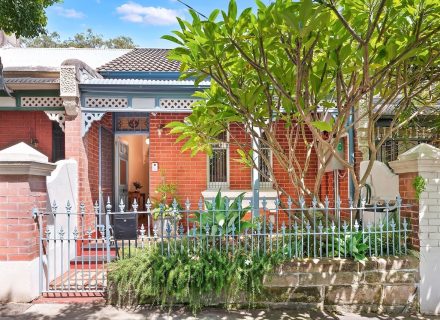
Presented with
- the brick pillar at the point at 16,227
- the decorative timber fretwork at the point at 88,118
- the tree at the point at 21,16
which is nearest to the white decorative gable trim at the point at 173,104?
the decorative timber fretwork at the point at 88,118

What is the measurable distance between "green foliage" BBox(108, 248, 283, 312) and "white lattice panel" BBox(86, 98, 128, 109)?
420 centimetres

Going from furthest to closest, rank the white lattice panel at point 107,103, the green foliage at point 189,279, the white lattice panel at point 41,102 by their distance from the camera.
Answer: the white lattice panel at point 41,102, the white lattice panel at point 107,103, the green foliage at point 189,279

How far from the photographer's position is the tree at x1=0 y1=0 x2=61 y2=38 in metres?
5.33

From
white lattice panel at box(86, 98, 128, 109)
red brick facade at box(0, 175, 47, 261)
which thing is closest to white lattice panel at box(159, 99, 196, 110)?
white lattice panel at box(86, 98, 128, 109)

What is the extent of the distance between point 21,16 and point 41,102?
2.61m

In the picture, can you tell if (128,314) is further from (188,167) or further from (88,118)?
(188,167)

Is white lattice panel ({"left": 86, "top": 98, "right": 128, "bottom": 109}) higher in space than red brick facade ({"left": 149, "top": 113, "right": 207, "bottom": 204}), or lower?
higher

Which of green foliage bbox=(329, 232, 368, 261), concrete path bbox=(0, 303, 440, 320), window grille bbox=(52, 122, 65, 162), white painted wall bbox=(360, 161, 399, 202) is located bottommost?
concrete path bbox=(0, 303, 440, 320)

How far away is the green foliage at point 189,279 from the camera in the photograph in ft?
13.8

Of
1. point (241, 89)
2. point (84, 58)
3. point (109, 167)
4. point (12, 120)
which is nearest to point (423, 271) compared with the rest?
point (241, 89)

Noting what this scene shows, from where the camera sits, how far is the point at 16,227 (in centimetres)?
432

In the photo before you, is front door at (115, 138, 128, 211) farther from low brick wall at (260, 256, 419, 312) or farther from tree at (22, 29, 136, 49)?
tree at (22, 29, 136, 49)

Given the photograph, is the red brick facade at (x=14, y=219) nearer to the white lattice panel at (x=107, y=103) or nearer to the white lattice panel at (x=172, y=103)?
the white lattice panel at (x=107, y=103)

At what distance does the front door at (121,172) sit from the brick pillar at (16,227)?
5.76m
